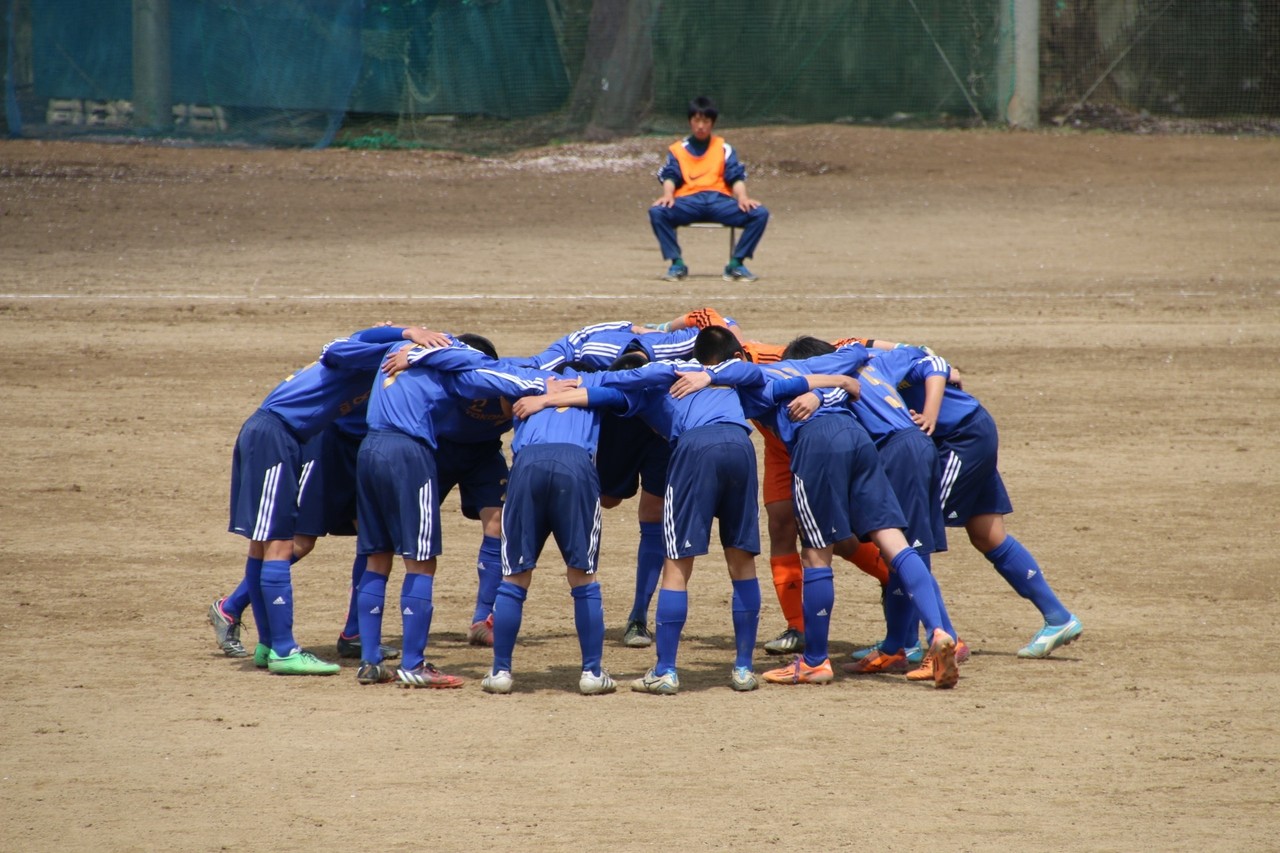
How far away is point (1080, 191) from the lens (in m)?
22.2

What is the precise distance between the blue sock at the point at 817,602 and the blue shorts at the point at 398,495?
5.91ft

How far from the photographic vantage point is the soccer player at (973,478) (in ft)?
25.0

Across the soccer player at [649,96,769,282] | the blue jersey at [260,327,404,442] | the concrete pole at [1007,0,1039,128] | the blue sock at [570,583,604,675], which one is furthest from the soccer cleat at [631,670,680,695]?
the concrete pole at [1007,0,1039,128]

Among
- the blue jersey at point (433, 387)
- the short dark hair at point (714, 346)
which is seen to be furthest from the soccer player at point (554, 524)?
the short dark hair at point (714, 346)

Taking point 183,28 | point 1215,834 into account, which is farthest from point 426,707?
point 183,28

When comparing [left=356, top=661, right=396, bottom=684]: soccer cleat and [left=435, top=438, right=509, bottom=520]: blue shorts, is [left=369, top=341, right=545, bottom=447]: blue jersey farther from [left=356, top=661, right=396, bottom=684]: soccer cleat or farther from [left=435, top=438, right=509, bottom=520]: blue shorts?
[left=356, top=661, right=396, bottom=684]: soccer cleat

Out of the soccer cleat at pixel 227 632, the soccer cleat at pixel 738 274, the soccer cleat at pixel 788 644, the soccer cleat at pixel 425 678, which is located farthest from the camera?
the soccer cleat at pixel 738 274

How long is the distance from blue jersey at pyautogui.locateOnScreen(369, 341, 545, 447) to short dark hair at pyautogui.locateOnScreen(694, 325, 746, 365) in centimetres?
87

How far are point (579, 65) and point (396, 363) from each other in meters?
21.6

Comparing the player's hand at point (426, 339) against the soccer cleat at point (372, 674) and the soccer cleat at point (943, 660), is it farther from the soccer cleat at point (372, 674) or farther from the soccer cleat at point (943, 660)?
the soccer cleat at point (943, 660)

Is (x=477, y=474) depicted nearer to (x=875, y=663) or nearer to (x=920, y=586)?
(x=875, y=663)

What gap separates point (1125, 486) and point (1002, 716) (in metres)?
5.00

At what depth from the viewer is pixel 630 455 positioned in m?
8.01

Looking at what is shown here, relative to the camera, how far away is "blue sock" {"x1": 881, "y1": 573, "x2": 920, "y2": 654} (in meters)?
7.41
